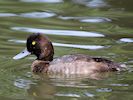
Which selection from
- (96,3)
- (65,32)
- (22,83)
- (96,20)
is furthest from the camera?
(96,3)

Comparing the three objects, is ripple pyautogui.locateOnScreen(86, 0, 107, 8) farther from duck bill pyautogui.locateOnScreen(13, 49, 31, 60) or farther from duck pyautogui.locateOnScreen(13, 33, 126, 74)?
duck pyautogui.locateOnScreen(13, 33, 126, 74)

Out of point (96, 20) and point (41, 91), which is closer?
point (41, 91)

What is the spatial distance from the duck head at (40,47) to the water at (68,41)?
238mm

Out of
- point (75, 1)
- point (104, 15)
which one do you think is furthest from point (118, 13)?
point (75, 1)

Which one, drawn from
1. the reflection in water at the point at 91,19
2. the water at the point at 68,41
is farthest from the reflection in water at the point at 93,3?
the reflection in water at the point at 91,19

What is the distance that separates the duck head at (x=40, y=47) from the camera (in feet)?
35.7

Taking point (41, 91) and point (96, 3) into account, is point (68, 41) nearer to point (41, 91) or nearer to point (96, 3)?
point (41, 91)

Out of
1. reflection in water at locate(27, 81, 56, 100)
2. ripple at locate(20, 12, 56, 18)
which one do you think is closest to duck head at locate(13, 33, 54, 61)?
reflection in water at locate(27, 81, 56, 100)

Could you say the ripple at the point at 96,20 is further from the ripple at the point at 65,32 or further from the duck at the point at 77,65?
the duck at the point at 77,65

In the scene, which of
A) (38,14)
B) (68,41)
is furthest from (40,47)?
(38,14)

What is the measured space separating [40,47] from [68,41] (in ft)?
5.62

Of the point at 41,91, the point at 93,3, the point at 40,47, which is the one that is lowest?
the point at 41,91

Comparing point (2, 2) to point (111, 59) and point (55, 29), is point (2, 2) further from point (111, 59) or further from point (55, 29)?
point (111, 59)

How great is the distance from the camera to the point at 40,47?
35.9 feet
